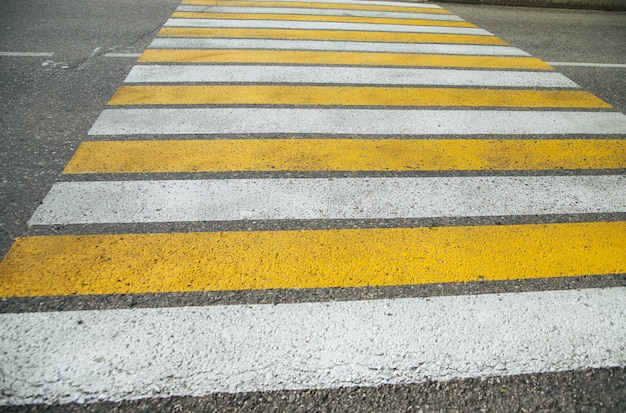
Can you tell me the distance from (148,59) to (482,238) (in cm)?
424

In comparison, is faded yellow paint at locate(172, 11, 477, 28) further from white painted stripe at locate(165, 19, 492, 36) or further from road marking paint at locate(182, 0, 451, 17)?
road marking paint at locate(182, 0, 451, 17)

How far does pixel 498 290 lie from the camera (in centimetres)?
236

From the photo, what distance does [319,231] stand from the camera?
2744mm

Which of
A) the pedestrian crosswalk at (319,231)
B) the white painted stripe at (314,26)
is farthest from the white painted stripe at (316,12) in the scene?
the pedestrian crosswalk at (319,231)

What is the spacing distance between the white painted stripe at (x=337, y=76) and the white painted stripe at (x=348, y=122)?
75cm

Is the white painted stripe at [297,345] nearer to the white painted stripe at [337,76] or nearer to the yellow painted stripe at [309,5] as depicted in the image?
the white painted stripe at [337,76]

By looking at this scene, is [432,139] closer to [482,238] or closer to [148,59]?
[482,238]

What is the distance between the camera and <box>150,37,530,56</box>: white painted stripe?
5.77m

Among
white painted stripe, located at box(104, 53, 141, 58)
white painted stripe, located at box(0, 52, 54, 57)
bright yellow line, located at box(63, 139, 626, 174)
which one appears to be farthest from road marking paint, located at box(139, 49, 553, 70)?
bright yellow line, located at box(63, 139, 626, 174)

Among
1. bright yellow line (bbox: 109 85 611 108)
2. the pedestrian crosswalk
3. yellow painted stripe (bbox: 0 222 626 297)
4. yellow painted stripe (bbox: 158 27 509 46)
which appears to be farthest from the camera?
yellow painted stripe (bbox: 158 27 509 46)

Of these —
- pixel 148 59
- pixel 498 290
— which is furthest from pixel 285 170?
pixel 148 59

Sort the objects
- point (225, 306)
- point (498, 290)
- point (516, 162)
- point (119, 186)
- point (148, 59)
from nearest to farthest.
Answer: point (225, 306), point (498, 290), point (119, 186), point (516, 162), point (148, 59)

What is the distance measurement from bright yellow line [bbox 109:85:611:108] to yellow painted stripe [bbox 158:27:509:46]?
1.87m

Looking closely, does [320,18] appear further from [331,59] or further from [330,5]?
[331,59]
